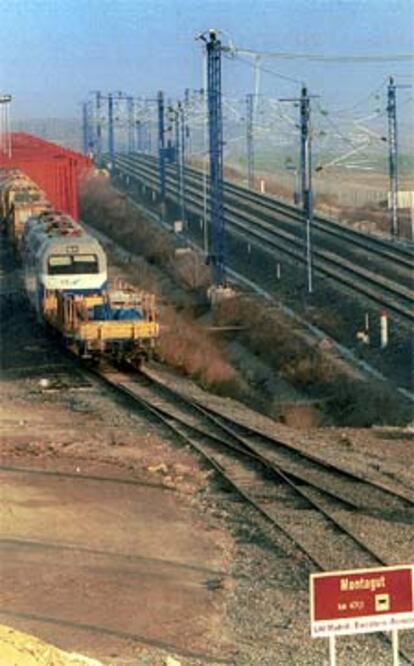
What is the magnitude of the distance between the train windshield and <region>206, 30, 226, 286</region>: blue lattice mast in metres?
12.8

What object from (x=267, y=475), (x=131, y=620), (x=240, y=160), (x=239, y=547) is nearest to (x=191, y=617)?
(x=131, y=620)

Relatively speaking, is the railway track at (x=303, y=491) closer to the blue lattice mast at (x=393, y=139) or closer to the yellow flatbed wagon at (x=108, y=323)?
the yellow flatbed wagon at (x=108, y=323)

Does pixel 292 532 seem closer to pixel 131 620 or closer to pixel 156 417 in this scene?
pixel 131 620

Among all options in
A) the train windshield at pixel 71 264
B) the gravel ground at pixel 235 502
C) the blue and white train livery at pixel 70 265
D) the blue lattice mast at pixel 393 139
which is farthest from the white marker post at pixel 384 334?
the blue lattice mast at pixel 393 139

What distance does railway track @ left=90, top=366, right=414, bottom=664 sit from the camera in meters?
13.0

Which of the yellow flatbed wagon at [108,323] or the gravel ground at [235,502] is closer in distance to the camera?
the gravel ground at [235,502]

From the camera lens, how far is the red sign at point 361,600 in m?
7.81

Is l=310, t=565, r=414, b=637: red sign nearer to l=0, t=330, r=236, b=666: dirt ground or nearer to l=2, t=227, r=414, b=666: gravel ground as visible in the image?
l=2, t=227, r=414, b=666: gravel ground

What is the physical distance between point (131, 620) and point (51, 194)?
1776 inches

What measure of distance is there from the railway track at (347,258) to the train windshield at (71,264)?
8457 mm

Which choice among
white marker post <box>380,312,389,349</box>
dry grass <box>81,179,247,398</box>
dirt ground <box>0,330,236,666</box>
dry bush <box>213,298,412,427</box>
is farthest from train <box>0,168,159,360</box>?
white marker post <box>380,312,389,349</box>

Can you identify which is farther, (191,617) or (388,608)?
(191,617)

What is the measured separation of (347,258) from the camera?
44.3 metres

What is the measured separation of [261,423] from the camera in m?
20.6
